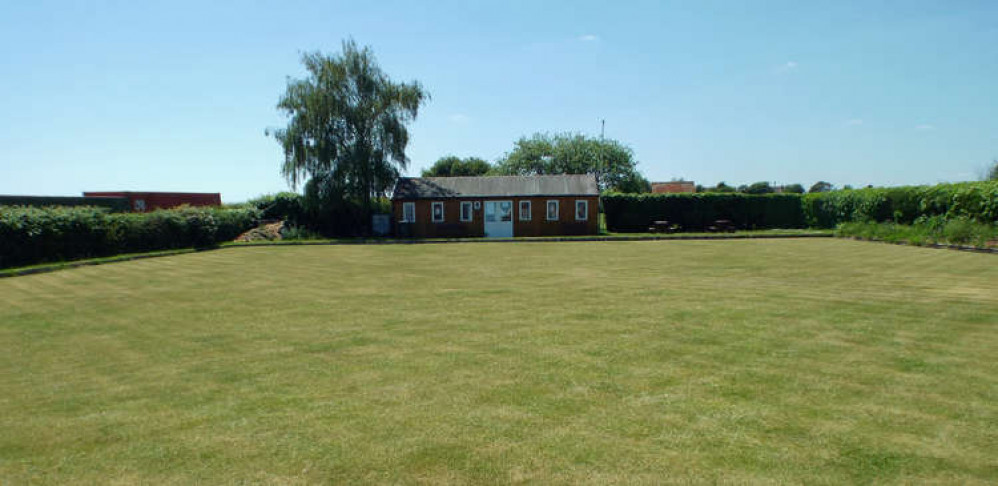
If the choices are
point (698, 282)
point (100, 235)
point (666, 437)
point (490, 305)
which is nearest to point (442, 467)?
point (666, 437)

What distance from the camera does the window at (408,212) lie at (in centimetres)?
3009

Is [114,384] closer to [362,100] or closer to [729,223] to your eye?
[362,100]

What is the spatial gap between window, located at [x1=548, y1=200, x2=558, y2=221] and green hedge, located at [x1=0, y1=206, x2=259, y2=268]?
1671 centimetres

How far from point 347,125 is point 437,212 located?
7029mm

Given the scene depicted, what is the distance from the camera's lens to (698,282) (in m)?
10.4

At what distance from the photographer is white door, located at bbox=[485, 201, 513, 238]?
29578 mm

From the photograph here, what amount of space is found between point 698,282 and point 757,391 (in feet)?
20.5

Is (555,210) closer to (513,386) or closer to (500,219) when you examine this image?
(500,219)

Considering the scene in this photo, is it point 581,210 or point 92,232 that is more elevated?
point 581,210

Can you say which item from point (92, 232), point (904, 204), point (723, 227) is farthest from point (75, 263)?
point (904, 204)

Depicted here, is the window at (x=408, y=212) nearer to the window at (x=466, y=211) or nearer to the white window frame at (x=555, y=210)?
the window at (x=466, y=211)

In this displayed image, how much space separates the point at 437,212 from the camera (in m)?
30.0

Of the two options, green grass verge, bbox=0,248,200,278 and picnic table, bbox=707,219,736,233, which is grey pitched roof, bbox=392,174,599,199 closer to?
picnic table, bbox=707,219,736,233

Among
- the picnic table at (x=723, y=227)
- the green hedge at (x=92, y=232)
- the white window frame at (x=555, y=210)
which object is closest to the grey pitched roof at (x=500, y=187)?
the white window frame at (x=555, y=210)
